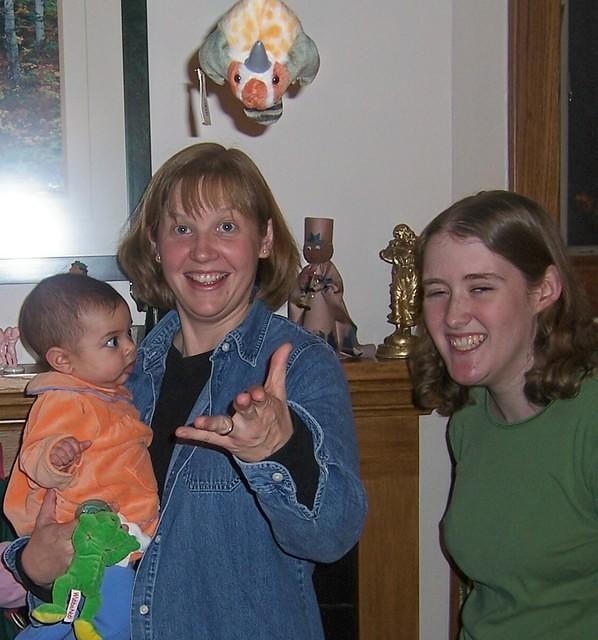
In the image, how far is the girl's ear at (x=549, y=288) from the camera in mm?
1459

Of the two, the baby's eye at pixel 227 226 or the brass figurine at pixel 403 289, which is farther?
the brass figurine at pixel 403 289

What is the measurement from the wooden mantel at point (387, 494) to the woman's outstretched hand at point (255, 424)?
2.76 ft

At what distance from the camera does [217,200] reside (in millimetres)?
1331

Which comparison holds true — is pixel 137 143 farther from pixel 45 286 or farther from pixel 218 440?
pixel 218 440

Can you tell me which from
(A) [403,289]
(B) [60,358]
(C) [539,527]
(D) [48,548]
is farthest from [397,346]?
(D) [48,548]

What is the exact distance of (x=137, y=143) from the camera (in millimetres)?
1936

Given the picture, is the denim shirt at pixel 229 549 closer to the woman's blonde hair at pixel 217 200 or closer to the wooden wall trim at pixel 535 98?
the woman's blonde hair at pixel 217 200

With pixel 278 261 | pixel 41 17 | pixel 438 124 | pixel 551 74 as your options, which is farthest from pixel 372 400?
pixel 41 17

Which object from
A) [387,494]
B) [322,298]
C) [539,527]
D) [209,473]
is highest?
[322,298]

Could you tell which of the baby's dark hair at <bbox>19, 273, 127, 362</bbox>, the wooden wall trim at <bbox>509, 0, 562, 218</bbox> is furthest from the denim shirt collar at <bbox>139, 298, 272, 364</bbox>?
the wooden wall trim at <bbox>509, 0, 562, 218</bbox>

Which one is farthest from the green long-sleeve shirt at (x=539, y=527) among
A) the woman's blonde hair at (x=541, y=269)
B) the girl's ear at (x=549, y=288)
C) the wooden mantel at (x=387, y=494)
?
the wooden mantel at (x=387, y=494)

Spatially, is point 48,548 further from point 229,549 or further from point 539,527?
point 539,527

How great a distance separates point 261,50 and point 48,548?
84cm

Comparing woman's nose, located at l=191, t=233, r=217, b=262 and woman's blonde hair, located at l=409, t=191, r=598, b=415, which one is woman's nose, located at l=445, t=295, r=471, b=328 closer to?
woman's blonde hair, located at l=409, t=191, r=598, b=415
